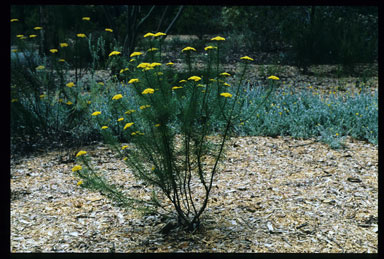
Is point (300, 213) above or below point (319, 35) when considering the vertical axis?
below

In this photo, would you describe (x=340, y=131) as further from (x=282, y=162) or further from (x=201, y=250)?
(x=201, y=250)

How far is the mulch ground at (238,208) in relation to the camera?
2.48m

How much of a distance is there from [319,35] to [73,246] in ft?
23.4

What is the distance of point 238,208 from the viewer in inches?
114

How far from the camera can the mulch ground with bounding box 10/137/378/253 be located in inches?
97.6

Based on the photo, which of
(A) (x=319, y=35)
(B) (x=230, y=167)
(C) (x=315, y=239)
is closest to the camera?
(C) (x=315, y=239)

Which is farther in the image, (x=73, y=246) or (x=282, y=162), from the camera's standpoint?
(x=282, y=162)

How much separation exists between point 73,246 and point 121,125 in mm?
2047

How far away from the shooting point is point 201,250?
7.75 feet

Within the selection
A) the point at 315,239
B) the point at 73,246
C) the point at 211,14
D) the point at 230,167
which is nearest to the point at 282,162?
the point at 230,167
